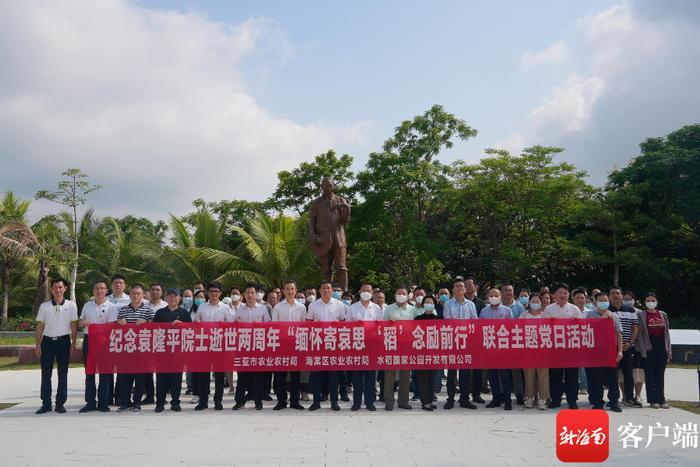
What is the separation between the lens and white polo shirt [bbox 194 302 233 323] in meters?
8.21

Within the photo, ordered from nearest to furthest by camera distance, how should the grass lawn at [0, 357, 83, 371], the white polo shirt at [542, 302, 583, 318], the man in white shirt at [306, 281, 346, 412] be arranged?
the man in white shirt at [306, 281, 346, 412] → the white polo shirt at [542, 302, 583, 318] → the grass lawn at [0, 357, 83, 371]

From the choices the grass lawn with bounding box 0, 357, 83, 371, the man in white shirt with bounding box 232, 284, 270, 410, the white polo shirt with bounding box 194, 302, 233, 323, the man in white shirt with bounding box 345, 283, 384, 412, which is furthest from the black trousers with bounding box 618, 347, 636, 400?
the grass lawn with bounding box 0, 357, 83, 371

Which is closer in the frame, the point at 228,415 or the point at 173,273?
the point at 228,415

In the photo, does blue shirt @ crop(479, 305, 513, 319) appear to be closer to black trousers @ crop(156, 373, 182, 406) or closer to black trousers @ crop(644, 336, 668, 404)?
black trousers @ crop(644, 336, 668, 404)

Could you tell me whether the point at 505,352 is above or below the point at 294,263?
below

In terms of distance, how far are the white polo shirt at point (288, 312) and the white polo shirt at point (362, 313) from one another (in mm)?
641

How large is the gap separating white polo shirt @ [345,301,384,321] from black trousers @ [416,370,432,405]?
98 centimetres

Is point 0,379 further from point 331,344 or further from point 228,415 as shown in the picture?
point 331,344

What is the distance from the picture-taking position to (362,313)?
8266mm

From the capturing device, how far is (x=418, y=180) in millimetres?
22156

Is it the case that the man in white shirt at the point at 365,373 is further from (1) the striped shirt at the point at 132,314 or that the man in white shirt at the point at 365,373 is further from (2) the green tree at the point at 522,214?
(2) the green tree at the point at 522,214

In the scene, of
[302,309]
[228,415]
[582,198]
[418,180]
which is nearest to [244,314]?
[302,309]

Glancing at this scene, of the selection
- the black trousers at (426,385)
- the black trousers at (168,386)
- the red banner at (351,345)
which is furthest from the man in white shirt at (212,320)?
the black trousers at (426,385)

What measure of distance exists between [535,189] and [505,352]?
51.2 ft
